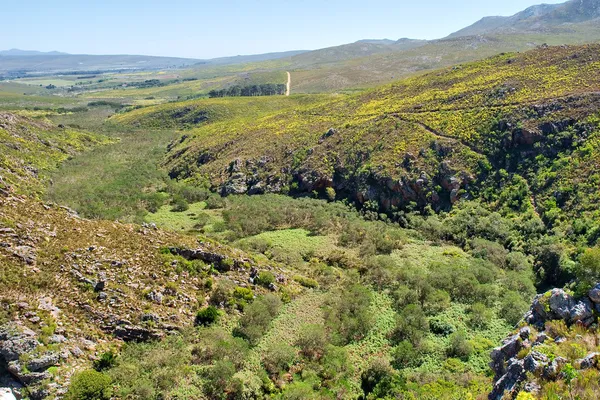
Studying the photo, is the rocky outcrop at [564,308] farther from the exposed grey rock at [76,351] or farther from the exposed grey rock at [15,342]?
the exposed grey rock at [15,342]

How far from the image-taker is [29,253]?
85.0 feet

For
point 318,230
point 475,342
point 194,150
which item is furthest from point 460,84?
point 475,342

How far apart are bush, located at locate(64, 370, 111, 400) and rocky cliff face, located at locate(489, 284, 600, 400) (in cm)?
1916

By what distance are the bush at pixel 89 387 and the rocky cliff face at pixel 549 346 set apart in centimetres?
1916

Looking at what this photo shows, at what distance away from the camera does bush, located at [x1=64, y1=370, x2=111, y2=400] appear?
18.9m

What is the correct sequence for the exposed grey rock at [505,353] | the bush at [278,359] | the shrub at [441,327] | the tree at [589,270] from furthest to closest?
the shrub at [441,327] < the bush at [278,359] < the exposed grey rock at [505,353] < the tree at [589,270]

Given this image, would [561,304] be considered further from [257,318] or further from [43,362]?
[43,362]

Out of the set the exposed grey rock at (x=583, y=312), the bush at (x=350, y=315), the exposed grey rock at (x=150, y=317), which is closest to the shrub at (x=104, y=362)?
the exposed grey rock at (x=150, y=317)

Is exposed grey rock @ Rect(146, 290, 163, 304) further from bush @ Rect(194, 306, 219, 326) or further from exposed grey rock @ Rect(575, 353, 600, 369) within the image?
exposed grey rock @ Rect(575, 353, 600, 369)

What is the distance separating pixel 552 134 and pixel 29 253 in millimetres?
66747

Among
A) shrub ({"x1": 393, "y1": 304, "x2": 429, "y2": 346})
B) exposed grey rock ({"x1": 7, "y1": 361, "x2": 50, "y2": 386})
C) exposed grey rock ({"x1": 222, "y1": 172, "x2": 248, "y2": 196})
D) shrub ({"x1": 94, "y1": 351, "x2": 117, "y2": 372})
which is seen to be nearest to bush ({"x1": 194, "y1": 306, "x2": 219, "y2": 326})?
shrub ({"x1": 94, "y1": 351, "x2": 117, "y2": 372})

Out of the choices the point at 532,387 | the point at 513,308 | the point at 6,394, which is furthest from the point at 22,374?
the point at 513,308

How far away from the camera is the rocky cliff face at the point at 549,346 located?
1398cm

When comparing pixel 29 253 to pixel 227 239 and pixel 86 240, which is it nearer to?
pixel 86 240
